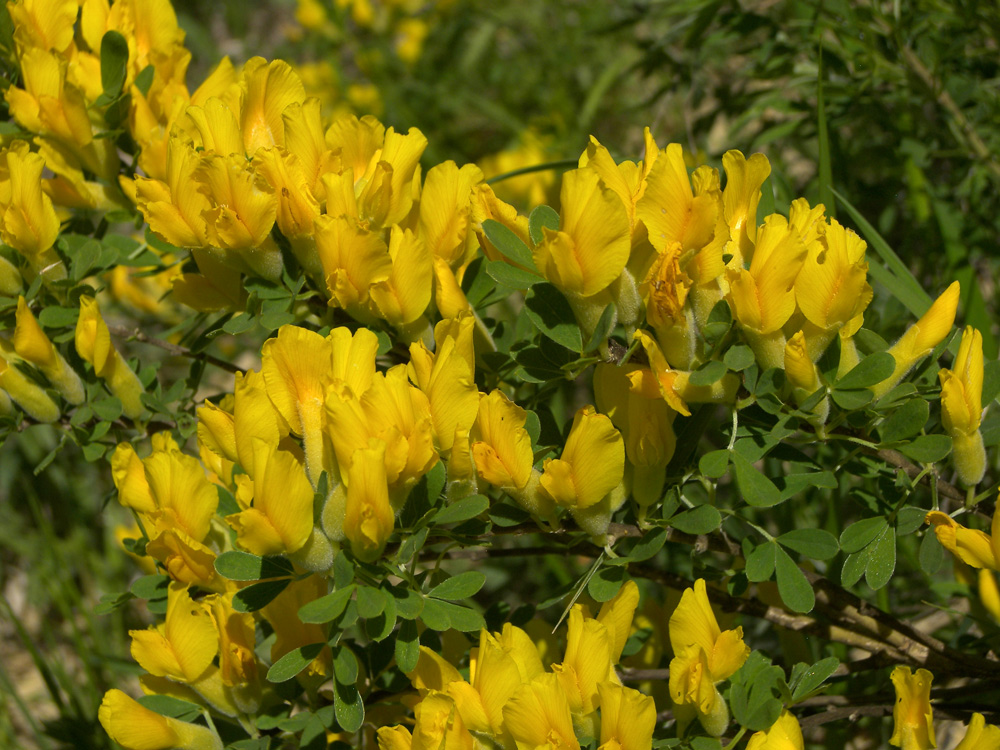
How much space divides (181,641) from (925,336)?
788mm

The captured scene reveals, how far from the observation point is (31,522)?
3.03 metres

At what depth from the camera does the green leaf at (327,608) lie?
77 centimetres

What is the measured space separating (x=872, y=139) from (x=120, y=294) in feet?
5.78

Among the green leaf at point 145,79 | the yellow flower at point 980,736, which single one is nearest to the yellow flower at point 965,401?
the yellow flower at point 980,736

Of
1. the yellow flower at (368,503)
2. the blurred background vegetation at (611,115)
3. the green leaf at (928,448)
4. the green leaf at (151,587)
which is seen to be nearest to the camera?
the yellow flower at (368,503)

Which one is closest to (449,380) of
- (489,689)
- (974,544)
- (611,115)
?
(489,689)

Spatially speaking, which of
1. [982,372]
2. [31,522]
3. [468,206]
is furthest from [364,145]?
[31,522]

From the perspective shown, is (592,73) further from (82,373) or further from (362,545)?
(362,545)

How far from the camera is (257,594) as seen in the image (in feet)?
2.81

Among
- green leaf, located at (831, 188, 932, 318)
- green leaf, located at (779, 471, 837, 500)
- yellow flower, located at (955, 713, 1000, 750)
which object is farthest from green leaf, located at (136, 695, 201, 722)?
green leaf, located at (831, 188, 932, 318)

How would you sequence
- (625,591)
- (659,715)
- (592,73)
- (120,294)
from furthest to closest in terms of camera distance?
(592,73), (120,294), (659,715), (625,591)

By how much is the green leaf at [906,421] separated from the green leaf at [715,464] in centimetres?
15

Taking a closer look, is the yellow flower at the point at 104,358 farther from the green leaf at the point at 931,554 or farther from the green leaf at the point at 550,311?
the green leaf at the point at 931,554

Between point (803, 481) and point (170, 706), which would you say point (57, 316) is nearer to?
point (170, 706)
